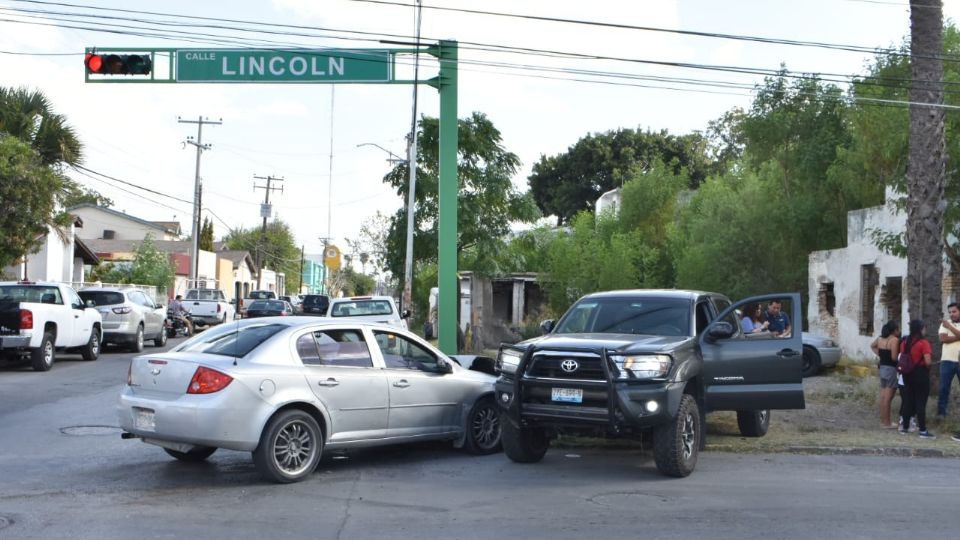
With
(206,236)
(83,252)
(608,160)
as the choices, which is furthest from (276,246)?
(83,252)

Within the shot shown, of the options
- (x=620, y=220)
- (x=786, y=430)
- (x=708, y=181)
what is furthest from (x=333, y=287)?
(x=786, y=430)

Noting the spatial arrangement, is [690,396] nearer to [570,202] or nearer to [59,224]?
[59,224]

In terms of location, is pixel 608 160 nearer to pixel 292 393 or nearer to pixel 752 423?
pixel 752 423

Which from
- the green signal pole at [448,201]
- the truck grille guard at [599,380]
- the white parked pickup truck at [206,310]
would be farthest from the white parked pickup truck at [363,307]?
the white parked pickup truck at [206,310]

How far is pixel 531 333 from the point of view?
31.3m

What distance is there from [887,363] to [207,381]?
953 cm

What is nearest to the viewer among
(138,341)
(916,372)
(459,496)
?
(459,496)

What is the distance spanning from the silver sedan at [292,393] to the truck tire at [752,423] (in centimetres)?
382

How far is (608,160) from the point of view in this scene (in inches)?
2425

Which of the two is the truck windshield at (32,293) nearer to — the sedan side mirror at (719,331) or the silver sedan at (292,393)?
the silver sedan at (292,393)

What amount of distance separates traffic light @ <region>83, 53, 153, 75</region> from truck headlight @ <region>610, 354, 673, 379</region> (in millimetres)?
11372

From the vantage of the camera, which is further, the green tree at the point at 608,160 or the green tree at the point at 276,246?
the green tree at the point at 276,246

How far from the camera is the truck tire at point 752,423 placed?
12.6 m

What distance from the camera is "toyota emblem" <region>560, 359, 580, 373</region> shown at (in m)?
9.72
